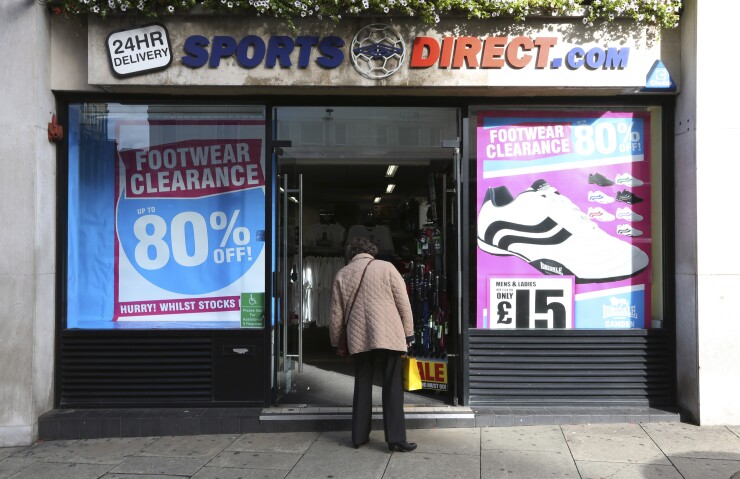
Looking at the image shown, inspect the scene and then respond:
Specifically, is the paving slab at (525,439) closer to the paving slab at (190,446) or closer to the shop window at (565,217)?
the shop window at (565,217)

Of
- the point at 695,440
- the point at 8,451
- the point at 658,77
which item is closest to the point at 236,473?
the point at 8,451

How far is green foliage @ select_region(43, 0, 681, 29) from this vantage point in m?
5.84

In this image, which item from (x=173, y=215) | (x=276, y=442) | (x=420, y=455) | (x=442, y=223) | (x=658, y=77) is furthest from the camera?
(x=442, y=223)

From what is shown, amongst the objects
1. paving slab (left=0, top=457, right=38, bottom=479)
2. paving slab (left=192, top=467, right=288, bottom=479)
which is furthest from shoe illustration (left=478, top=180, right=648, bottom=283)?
paving slab (left=0, top=457, right=38, bottom=479)

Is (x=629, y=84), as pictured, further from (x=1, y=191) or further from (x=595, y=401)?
(x=1, y=191)

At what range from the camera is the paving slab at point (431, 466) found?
4.92 m

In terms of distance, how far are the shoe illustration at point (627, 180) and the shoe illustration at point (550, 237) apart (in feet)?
1.58

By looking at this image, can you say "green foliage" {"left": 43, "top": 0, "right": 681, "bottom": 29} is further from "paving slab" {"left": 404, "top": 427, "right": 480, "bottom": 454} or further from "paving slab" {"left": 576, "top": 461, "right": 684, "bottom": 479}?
"paving slab" {"left": 576, "top": 461, "right": 684, "bottom": 479}

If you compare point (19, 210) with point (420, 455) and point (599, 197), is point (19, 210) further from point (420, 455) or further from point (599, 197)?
point (599, 197)

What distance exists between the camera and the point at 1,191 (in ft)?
19.3

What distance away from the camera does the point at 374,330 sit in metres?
5.35

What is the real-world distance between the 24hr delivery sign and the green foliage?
119 centimetres

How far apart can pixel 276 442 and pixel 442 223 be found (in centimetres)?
277

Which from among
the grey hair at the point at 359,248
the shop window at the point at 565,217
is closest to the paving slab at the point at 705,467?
the shop window at the point at 565,217
